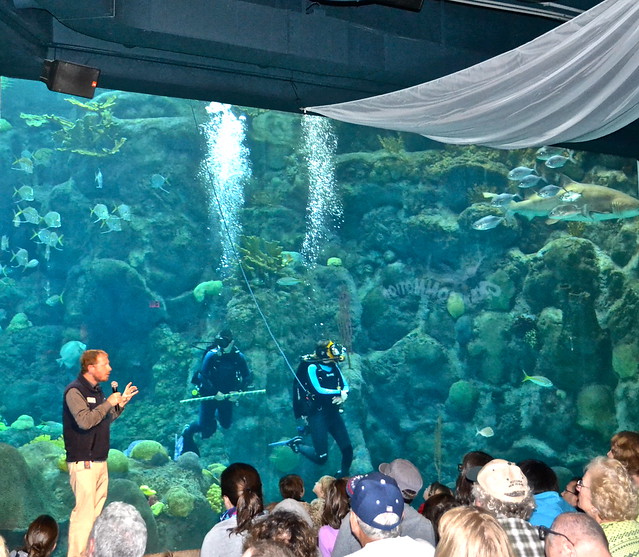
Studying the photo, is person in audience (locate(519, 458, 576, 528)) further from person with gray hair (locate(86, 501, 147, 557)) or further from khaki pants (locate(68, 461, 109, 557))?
khaki pants (locate(68, 461, 109, 557))

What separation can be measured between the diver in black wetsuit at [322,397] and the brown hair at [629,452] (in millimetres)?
6365

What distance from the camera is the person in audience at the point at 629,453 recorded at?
275cm

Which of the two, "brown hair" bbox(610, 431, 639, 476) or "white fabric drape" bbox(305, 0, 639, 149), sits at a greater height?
"white fabric drape" bbox(305, 0, 639, 149)

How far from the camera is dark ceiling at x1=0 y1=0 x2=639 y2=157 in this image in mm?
4660

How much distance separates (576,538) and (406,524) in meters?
0.80

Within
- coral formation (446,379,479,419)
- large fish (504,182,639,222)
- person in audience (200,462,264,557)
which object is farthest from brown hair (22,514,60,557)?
large fish (504,182,639,222)

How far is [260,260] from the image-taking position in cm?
1120

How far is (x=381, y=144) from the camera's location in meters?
12.0

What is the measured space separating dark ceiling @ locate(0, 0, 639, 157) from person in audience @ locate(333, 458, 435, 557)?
335 centimetres

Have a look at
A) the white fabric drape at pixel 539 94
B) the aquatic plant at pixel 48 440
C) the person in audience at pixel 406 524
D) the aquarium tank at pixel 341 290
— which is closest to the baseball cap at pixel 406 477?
the person in audience at pixel 406 524

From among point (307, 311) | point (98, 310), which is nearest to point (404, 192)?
point (307, 311)

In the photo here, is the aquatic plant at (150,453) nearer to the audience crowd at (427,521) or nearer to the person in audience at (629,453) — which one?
the audience crowd at (427,521)

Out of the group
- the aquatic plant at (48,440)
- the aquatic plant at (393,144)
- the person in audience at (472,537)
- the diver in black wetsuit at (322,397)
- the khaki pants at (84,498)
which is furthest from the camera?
the aquatic plant at (393,144)

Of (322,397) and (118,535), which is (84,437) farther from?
(322,397)
